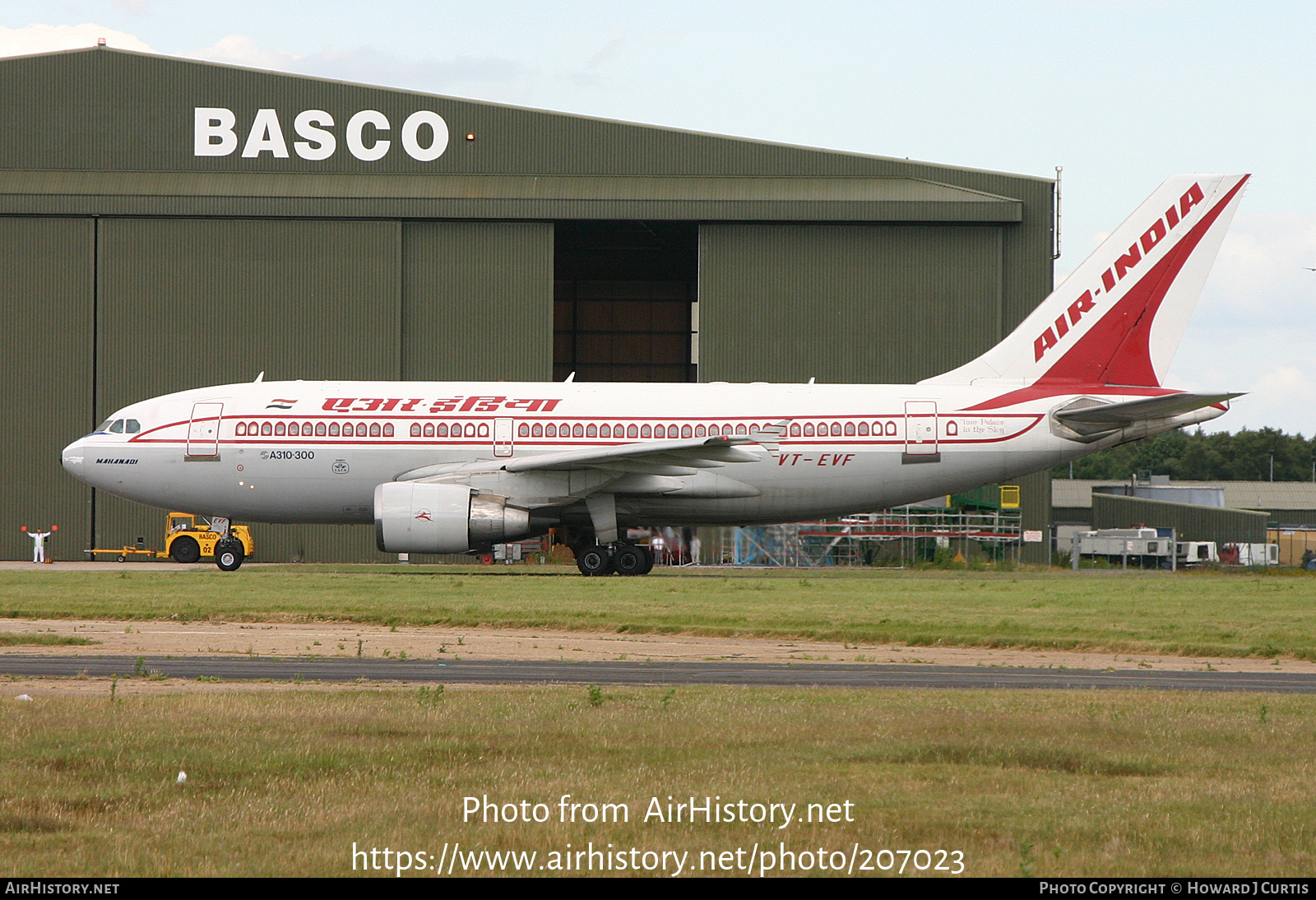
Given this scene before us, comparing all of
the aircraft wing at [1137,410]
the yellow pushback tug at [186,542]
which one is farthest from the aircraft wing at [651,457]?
the yellow pushback tug at [186,542]

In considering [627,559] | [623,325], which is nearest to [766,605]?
[627,559]

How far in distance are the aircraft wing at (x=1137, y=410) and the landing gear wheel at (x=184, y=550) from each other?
25.2 meters

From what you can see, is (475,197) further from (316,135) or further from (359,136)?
(316,135)

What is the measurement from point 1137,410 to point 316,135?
29592 millimetres

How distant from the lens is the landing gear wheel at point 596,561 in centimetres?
3184

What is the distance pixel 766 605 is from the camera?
23531mm

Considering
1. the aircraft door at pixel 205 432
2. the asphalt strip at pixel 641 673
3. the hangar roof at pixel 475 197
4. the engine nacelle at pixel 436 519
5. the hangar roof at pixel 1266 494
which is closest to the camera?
the asphalt strip at pixel 641 673

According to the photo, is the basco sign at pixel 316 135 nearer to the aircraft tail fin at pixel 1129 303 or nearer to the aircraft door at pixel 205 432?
the aircraft door at pixel 205 432

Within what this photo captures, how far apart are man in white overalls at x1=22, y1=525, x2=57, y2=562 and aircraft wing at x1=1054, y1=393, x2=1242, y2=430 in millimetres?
31533

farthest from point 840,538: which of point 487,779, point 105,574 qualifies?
point 487,779

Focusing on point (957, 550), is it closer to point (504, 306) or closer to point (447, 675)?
point (504, 306)

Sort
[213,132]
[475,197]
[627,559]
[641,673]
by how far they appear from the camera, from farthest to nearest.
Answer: [213,132]
[475,197]
[627,559]
[641,673]

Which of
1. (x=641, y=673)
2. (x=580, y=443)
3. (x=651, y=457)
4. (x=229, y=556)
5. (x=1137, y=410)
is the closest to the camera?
(x=641, y=673)

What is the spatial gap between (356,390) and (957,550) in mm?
20204
